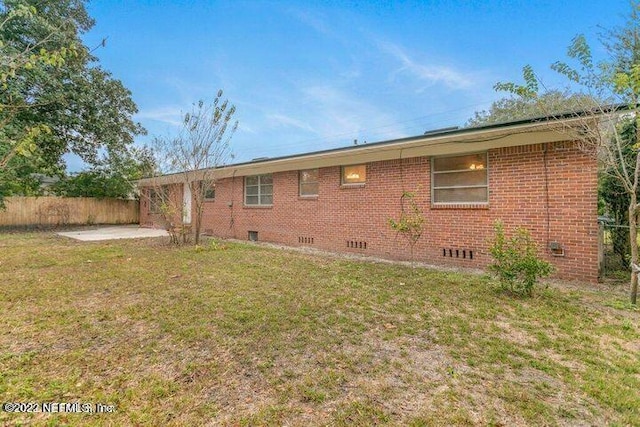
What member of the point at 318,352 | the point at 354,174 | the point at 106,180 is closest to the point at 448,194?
the point at 354,174

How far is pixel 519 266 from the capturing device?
178 inches

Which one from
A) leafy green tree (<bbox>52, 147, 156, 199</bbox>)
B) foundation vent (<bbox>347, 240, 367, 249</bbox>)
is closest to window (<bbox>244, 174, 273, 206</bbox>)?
foundation vent (<bbox>347, 240, 367, 249</bbox>)

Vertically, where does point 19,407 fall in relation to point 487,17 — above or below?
below

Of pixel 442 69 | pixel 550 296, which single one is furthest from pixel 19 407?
pixel 442 69

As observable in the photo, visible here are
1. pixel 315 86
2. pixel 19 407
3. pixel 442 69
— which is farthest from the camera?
pixel 315 86

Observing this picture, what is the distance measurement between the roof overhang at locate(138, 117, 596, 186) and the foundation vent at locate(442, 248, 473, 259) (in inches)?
88.1

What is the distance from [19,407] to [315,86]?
18132mm

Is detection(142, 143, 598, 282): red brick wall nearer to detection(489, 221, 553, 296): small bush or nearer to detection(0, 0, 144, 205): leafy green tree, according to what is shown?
detection(489, 221, 553, 296): small bush

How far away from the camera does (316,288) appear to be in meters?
5.07

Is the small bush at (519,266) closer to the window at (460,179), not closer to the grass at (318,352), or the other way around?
the grass at (318,352)

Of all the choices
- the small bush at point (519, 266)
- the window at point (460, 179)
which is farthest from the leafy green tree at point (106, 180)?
the small bush at point (519, 266)

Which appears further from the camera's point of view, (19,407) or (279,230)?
(279,230)

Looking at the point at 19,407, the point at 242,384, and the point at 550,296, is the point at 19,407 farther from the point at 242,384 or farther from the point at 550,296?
the point at 550,296

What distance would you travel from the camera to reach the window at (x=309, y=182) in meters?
10.0
